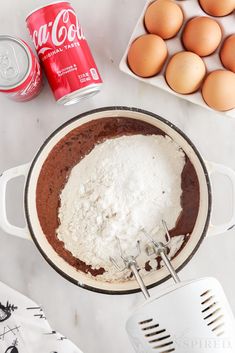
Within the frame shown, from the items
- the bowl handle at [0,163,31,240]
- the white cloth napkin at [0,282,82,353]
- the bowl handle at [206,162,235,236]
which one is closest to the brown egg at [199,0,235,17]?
the bowl handle at [206,162,235,236]

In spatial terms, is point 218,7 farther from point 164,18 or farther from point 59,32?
point 59,32

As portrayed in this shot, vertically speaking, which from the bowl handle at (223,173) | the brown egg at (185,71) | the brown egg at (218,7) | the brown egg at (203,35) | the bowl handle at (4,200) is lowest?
the bowl handle at (223,173)

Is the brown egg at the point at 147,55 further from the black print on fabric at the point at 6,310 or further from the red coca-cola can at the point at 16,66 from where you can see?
the black print on fabric at the point at 6,310

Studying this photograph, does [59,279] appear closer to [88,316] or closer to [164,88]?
[88,316]

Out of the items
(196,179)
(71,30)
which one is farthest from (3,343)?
(71,30)

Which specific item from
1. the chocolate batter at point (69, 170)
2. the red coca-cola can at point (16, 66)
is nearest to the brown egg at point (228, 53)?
the chocolate batter at point (69, 170)

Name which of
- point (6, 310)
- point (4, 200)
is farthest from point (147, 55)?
point (6, 310)

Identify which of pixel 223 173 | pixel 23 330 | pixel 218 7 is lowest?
pixel 23 330
